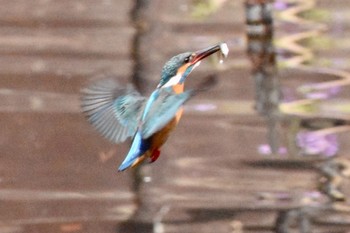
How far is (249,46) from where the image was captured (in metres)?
1.88

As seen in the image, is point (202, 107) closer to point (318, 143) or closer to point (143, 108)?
point (318, 143)

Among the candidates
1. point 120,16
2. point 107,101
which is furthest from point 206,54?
point 120,16

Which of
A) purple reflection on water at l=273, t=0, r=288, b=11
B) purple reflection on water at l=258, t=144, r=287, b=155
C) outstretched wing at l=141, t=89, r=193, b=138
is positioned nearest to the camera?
Answer: outstretched wing at l=141, t=89, r=193, b=138

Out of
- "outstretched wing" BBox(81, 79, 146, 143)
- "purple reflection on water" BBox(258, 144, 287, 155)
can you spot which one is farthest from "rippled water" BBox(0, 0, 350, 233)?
"outstretched wing" BBox(81, 79, 146, 143)

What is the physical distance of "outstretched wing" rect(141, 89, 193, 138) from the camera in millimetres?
544

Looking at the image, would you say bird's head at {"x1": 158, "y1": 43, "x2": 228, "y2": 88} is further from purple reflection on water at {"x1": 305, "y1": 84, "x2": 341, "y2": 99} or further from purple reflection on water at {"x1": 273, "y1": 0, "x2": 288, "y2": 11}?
purple reflection on water at {"x1": 273, "y1": 0, "x2": 288, "y2": 11}

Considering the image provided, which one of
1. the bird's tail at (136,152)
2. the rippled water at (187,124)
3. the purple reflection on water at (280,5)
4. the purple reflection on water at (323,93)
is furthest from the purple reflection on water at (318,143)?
the bird's tail at (136,152)

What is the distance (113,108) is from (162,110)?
0.37ft

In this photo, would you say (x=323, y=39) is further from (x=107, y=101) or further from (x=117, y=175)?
(x=107, y=101)

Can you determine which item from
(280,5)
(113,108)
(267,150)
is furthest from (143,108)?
(280,5)

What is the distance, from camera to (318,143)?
1605 mm

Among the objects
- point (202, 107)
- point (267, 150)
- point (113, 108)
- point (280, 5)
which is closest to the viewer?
point (113, 108)

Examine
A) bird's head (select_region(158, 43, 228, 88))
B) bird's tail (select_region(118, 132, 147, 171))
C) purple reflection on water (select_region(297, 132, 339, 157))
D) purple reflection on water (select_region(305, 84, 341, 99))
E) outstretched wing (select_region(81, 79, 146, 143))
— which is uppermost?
bird's head (select_region(158, 43, 228, 88))

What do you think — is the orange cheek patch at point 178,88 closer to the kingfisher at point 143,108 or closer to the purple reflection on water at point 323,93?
the kingfisher at point 143,108
